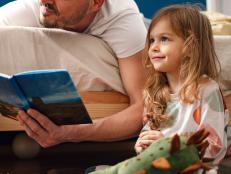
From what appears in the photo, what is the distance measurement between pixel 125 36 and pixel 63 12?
199 mm

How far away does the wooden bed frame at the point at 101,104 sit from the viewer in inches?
59.4

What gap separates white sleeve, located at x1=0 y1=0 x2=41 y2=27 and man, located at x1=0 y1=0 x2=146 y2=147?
12 cm

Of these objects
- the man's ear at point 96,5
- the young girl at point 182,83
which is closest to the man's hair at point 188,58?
the young girl at point 182,83

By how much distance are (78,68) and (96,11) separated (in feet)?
0.63

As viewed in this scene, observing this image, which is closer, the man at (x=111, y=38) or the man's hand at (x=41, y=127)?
the man's hand at (x=41, y=127)

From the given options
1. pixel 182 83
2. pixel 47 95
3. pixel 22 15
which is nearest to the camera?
pixel 47 95

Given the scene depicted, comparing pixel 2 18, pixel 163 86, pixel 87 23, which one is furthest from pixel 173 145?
pixel 2 18

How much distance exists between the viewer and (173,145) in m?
0.99

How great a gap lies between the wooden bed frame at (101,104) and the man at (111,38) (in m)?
0.04

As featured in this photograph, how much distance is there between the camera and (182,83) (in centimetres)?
133

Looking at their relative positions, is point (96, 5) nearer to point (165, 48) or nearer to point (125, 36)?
point (125, 36)

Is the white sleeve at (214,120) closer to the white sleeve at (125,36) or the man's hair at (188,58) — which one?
the man's hair at (188,58)

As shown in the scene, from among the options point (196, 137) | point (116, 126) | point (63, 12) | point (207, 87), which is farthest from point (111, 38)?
point (196, 137)

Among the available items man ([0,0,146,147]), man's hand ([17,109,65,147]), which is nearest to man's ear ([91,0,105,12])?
man ([0,0,146,147])
